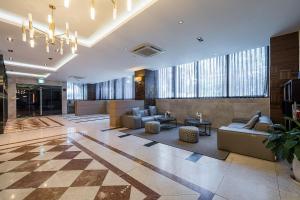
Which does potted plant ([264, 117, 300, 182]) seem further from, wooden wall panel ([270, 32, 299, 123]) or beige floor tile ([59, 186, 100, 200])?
beige floor tile ([59, 186, 100, 200])

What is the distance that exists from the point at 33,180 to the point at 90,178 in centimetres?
84

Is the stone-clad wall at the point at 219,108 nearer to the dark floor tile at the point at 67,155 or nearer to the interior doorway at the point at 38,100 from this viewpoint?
the dark floor tile at the point at 67,155

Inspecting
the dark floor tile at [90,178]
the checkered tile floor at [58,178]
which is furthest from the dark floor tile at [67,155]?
the dark floor tile at [90,178]

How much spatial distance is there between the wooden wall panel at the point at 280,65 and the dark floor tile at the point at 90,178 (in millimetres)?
4531

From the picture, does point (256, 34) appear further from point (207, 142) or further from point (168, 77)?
point (168, 77)

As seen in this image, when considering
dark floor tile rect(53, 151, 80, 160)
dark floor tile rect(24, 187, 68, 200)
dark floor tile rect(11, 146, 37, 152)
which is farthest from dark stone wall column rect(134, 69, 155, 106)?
dark floor tile rect(24, 187, 68, 200)

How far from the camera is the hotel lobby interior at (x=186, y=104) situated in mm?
2027

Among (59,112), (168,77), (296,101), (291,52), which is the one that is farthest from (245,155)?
(59,112)

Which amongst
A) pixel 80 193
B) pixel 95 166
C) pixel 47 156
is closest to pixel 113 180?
pixel 80 193

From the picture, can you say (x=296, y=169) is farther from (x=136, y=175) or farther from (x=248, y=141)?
(x=136, y=175)

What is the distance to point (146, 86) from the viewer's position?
7.75 m

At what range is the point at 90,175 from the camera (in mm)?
2291

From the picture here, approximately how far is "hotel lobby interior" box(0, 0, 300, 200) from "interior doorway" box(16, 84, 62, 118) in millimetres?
4623

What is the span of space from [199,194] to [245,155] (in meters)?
1.84
